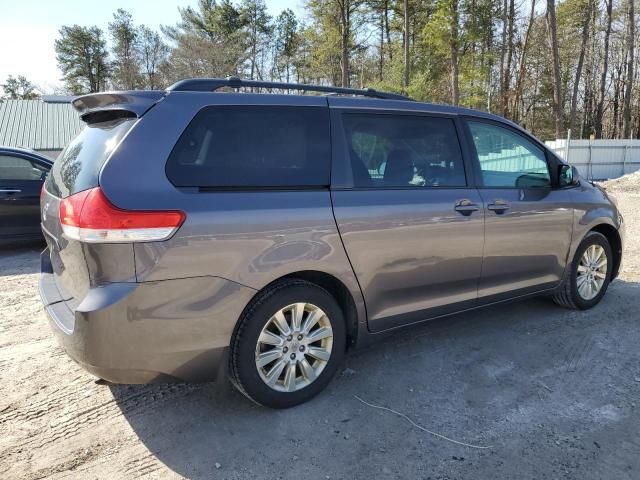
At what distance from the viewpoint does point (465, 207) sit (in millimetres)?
3420

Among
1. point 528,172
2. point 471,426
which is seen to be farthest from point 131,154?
point 528,172

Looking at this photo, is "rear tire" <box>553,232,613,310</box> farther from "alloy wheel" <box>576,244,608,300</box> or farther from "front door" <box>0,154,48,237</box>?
"front door" <box>0,154,48,237</box>

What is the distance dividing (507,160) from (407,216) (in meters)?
1.35

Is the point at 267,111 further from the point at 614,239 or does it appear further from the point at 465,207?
the point at 614,239

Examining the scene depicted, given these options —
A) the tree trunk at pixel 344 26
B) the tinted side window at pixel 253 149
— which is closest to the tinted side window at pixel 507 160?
the tinted side window at pixel 253 149

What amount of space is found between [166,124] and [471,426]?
92.2 inches

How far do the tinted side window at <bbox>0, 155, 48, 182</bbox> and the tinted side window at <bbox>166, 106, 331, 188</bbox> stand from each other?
5932 mm

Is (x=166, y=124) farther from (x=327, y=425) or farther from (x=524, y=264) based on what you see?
(x=524, y=264)

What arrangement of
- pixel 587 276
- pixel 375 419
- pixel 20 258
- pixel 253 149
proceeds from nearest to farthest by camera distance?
1. pixel 253 149
2. pixel 375 419
3. pixel 587 276
4. pixel 20 258

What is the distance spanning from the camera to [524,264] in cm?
388

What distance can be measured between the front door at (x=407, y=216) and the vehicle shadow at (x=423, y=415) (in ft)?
1.45

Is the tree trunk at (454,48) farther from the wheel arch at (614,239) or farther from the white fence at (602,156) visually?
the wheel arch at (614,239)

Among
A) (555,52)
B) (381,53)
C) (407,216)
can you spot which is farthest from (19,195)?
(381,53)

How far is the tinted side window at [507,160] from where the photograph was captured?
3.72 metres
